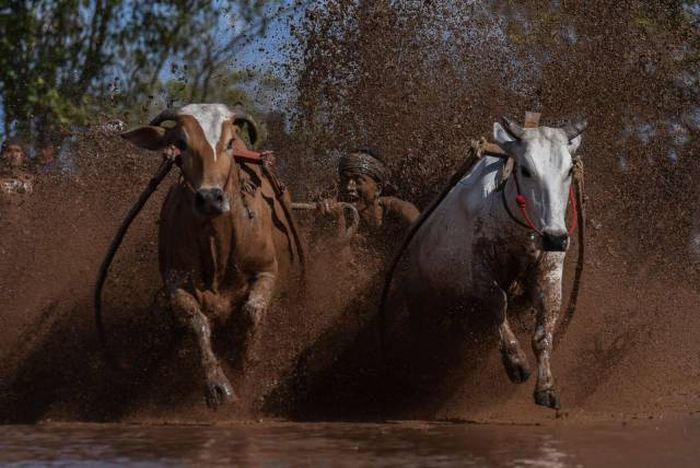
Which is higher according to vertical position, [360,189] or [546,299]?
[360,189]

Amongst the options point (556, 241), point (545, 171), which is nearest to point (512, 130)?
point (545, 171)

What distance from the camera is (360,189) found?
441 inches

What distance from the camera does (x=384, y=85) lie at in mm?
12516

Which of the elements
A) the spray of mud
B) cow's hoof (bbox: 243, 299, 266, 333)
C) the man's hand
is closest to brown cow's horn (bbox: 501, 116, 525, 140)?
the spray of mud

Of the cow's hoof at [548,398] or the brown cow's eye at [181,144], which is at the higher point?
the brown cow's eye at [181,144]

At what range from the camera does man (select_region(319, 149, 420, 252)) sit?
1091 centimetres

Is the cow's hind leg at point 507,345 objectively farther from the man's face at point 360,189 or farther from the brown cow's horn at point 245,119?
the man's face at point 360,189

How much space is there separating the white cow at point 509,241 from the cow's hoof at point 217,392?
1.61m

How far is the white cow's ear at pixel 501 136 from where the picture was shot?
30.5 feet

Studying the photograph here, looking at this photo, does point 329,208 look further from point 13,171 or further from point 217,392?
point 13,171

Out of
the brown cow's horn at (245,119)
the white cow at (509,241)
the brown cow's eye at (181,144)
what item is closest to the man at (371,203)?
the white cow at (509,241)

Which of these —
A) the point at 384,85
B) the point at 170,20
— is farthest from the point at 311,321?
the point at 170,20

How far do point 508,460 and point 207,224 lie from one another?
297 cm

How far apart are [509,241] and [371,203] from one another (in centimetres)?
208
